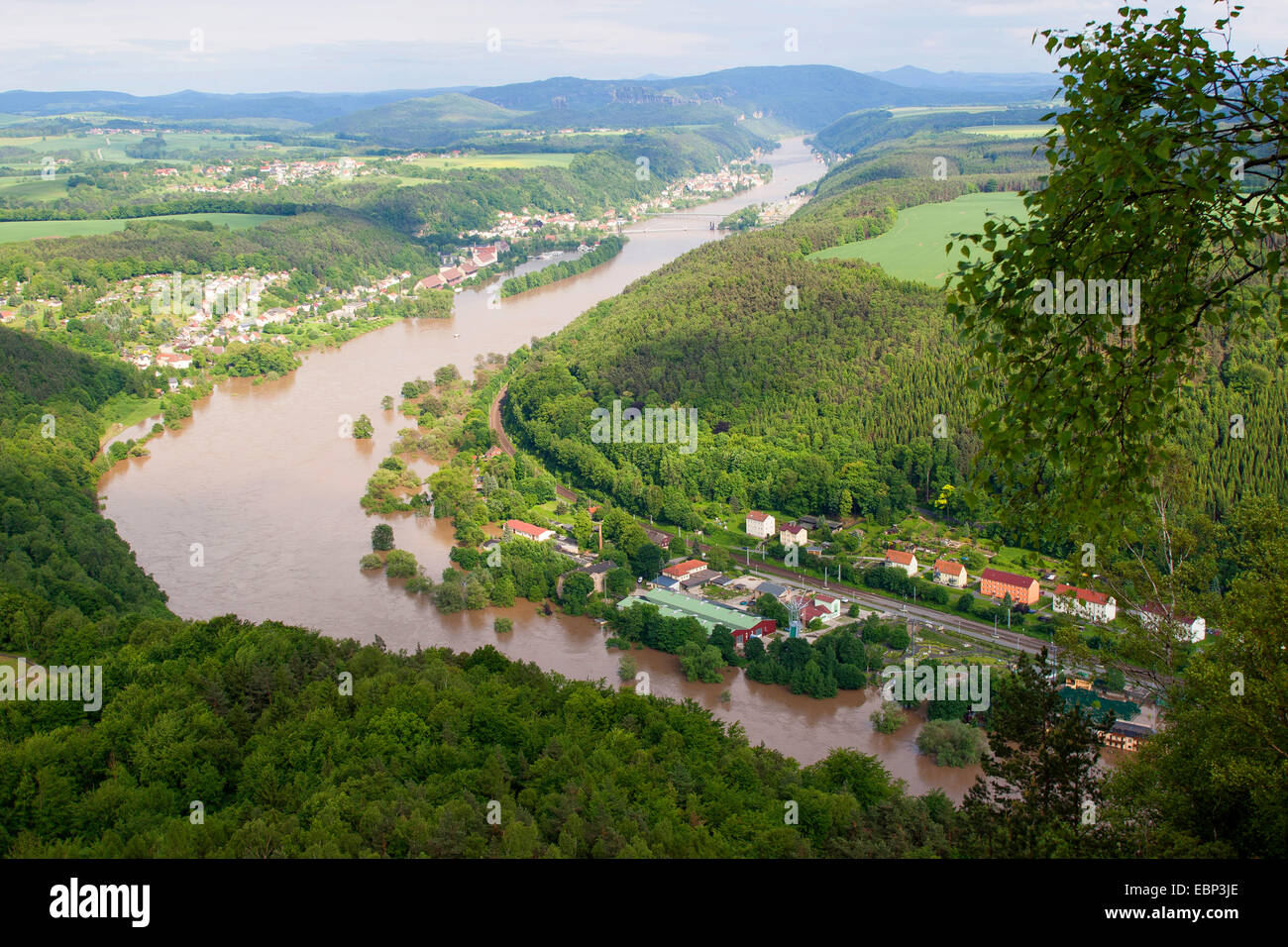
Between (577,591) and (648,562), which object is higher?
(648,562)

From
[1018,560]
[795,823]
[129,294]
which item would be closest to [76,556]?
[795,823]

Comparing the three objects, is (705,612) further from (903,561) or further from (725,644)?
(903,561)

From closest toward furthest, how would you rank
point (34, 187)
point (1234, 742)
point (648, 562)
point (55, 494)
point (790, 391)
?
1. point (1234, 742)
2. point (648, 562)
3. point (55, 494)
4. point (790, 391)
5. point (34, 187)

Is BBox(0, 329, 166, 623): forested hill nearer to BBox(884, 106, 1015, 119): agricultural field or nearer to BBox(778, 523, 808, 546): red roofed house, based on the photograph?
BBox(778, 523, 808, 546): red roofed house

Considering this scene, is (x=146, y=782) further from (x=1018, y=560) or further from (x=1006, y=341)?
(x=1018, y=560)

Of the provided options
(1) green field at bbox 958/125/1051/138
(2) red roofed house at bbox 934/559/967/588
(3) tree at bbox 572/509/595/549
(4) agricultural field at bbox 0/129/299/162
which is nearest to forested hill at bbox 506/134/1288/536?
(3) tree at bbox 572/509/595/549

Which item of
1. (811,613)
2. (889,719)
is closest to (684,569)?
(811,613)
